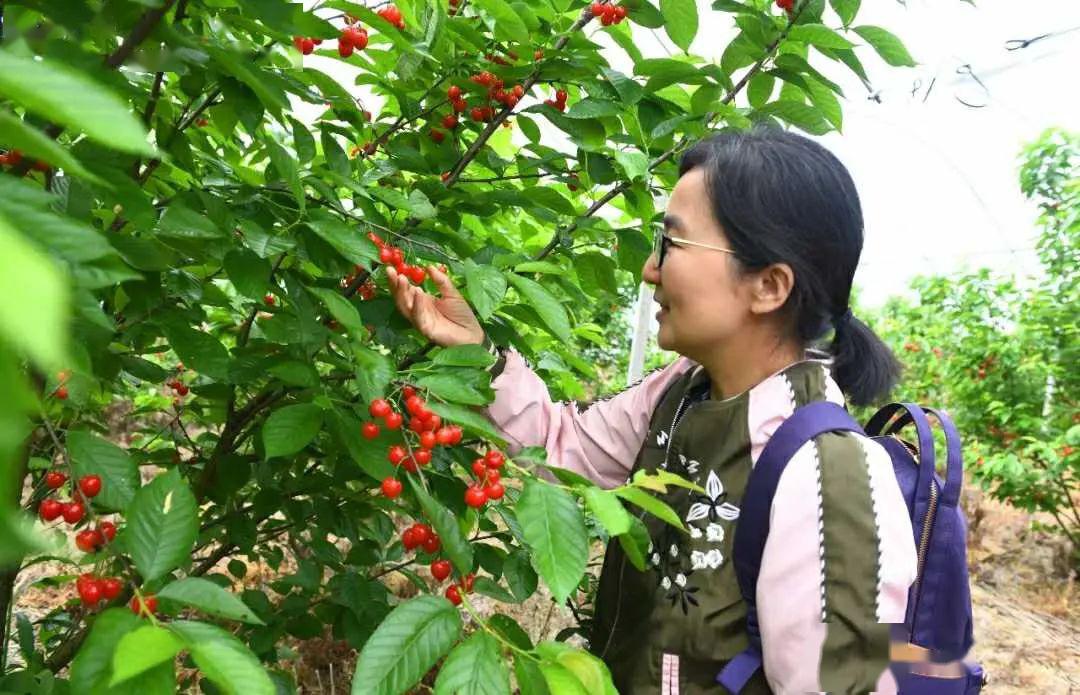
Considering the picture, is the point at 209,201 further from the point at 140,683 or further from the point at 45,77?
the point at 45,77

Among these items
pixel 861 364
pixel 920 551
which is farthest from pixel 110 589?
pixel 861 364

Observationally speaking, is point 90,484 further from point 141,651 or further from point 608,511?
point 608,511

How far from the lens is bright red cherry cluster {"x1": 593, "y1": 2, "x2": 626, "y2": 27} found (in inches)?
58.7

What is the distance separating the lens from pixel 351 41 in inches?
56.1

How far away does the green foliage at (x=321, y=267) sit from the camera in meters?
0.88

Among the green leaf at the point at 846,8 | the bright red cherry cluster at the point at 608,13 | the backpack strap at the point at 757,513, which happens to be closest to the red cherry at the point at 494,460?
the backpack strap at the point at 757,513

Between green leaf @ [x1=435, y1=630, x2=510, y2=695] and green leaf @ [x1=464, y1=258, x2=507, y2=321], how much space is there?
1.54 ft

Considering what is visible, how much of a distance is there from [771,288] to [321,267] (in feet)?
2.34

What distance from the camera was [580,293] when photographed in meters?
1.93

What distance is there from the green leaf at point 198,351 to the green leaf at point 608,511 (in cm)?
65

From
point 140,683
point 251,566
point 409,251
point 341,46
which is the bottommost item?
point 251,566

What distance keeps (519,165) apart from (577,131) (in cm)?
19

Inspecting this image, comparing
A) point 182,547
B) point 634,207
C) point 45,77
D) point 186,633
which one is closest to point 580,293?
point 634,207

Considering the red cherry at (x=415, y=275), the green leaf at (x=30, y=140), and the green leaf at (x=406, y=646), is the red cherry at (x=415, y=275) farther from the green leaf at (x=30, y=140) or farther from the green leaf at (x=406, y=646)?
the green leaf at (x=30, y=140)
